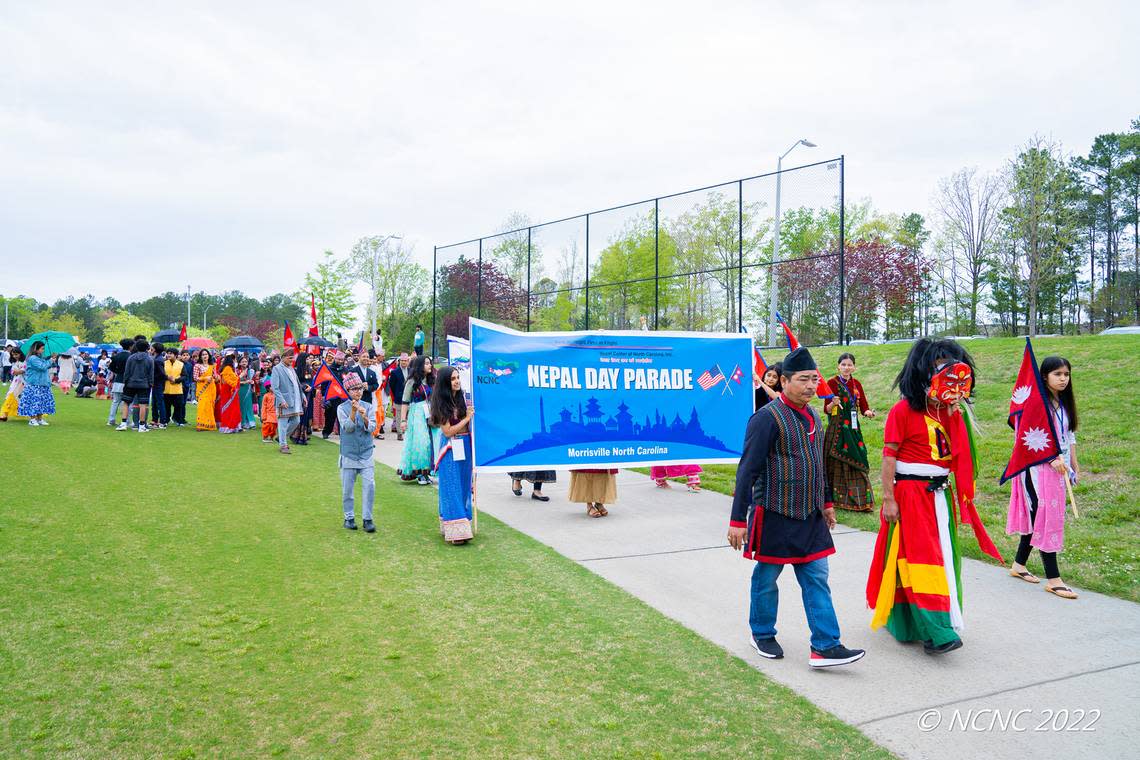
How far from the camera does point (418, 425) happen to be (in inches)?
383

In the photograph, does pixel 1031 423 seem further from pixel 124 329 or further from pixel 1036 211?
pixel 124 329

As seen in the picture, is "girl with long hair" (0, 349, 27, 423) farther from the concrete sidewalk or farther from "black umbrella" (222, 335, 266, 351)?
the concrete sidewalk

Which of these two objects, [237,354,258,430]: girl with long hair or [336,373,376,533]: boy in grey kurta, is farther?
[237,354,258,430]: girl with long hair

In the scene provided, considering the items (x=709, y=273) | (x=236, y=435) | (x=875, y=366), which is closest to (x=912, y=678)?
(x=875, y=366)

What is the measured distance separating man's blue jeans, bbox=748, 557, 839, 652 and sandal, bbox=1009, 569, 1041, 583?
266 centimetres

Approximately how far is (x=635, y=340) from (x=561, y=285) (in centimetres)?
1654

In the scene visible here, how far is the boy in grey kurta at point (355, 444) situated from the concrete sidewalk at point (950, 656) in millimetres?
2060

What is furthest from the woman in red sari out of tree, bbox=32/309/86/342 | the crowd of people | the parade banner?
tree, bbox=32/309/86/342

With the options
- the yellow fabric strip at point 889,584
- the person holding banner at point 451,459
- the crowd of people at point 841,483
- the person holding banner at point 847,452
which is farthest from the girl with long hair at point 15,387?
the yellow fabric strip at point 889,584

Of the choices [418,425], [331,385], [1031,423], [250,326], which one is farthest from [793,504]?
[250,326]

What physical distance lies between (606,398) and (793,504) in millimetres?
4565

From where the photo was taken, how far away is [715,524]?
8.45m

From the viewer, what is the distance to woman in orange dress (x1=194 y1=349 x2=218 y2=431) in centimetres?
1778

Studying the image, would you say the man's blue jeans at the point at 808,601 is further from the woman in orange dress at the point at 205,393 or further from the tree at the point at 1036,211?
the tree at the point at 1036,211
